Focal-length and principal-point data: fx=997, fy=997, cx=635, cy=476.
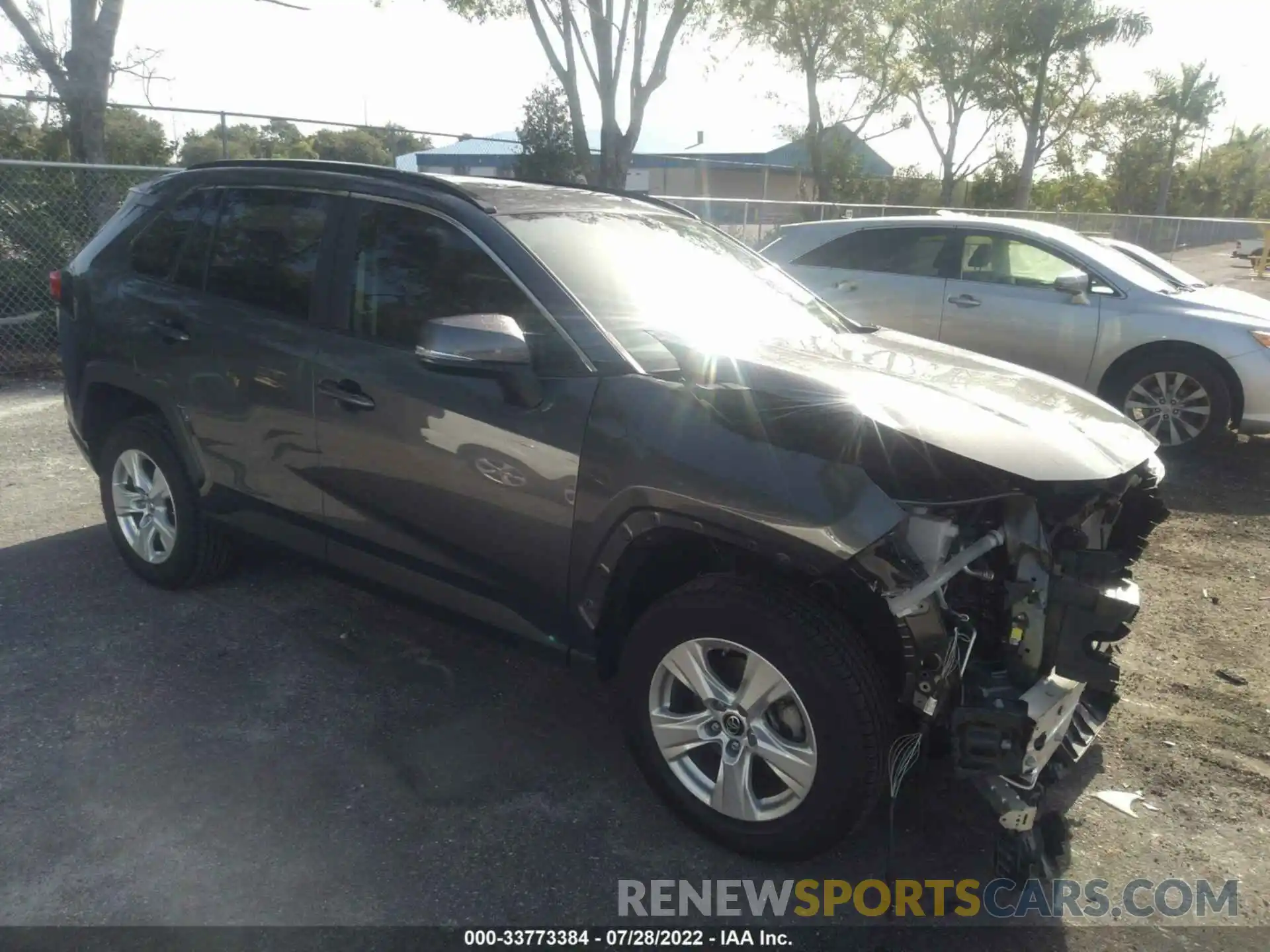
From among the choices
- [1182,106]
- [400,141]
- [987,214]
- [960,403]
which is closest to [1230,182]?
[1182,106]

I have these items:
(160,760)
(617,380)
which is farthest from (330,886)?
(617,380)

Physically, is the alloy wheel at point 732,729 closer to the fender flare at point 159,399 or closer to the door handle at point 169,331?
the fender flare at point 159,399

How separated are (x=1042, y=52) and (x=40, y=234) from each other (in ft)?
91.0

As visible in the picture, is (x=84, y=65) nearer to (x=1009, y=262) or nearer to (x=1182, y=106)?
(x=1009, y=262)

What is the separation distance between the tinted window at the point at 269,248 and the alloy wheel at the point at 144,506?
96 centimetres

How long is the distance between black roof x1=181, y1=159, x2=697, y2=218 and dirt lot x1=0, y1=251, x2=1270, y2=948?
1.50m

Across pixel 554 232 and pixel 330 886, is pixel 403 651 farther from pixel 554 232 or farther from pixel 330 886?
pixel 554 232

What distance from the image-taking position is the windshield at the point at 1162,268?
832 centimetres

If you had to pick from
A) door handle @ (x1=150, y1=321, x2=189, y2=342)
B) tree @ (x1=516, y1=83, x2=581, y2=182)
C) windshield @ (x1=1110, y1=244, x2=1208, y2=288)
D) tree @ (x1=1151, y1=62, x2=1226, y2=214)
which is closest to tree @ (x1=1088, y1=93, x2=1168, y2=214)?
tree @ (x1=1151, y1=62, x2=1226, y2=214)

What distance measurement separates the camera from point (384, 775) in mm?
3281

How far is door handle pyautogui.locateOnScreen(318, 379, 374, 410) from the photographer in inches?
139

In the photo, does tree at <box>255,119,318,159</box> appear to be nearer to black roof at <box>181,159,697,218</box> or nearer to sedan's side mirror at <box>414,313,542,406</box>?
black roof at <box>181,159,697,218</box>

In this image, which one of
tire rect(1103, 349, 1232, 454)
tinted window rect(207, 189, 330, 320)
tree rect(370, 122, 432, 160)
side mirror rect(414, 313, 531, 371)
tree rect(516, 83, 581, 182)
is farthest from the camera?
tree rect(516, 83, 581, 182)

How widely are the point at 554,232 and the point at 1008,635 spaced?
6.52 feet
